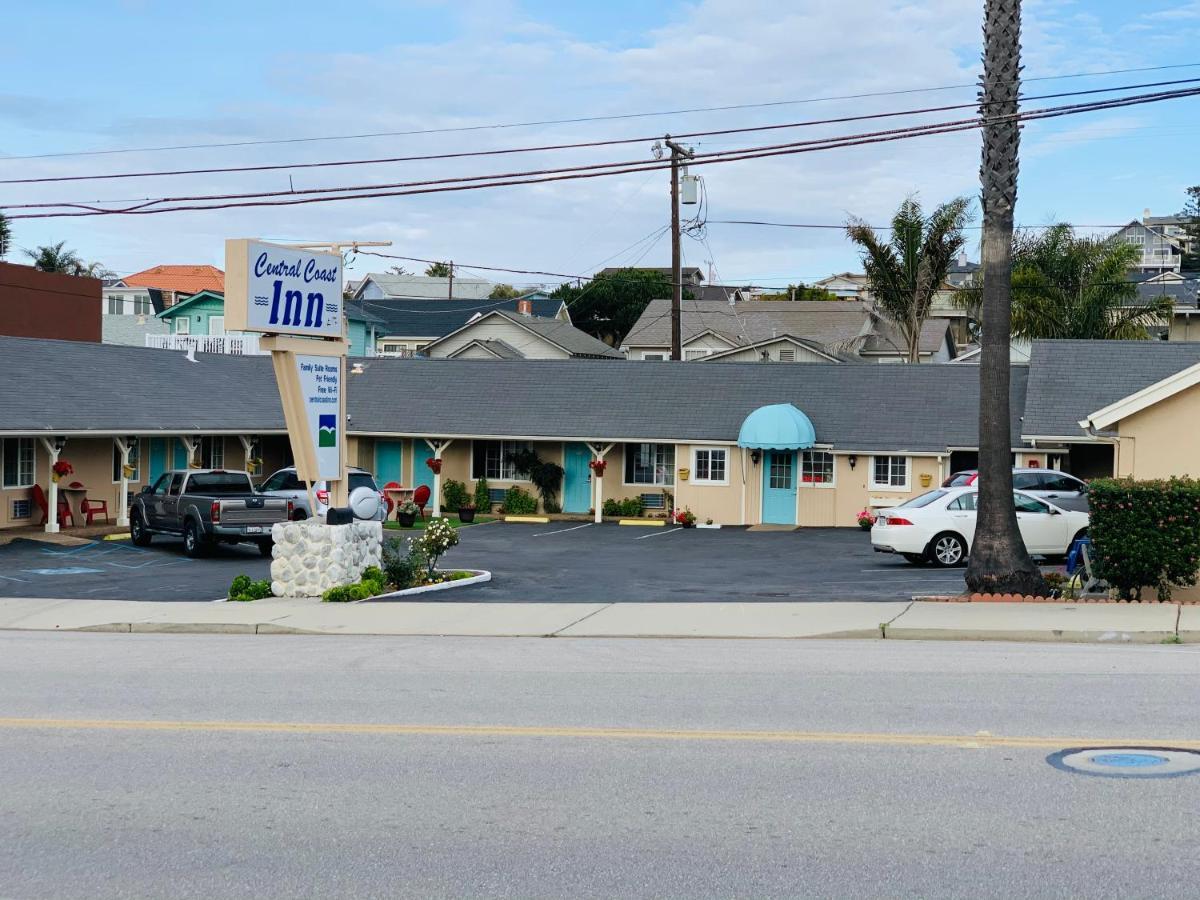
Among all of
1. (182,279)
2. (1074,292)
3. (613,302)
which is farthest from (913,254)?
(182,279)

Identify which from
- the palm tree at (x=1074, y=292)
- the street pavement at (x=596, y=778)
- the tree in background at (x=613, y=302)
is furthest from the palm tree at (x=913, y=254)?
the tree in background at (x=613, y=302)

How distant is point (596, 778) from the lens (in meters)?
Result: 8.55

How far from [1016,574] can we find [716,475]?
2014 cm

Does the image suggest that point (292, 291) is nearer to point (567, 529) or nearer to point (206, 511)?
point (206, 511)

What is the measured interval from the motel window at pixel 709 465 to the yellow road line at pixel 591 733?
2828cm

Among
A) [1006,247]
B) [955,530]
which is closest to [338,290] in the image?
[1006,247]

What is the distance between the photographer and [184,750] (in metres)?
9.53

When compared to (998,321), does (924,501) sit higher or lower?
lower

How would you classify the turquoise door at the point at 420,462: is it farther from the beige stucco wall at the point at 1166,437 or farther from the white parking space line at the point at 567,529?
the beige stucco wall at the point at 1166,437

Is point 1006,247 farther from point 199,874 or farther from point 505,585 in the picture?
point 199,874

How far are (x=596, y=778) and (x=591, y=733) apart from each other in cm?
134

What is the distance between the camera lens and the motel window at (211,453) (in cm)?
3856

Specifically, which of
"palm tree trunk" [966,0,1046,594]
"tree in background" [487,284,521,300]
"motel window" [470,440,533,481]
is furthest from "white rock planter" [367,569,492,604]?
"tree in background" [487,284,521,300]

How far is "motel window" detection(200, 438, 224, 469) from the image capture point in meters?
38.6
